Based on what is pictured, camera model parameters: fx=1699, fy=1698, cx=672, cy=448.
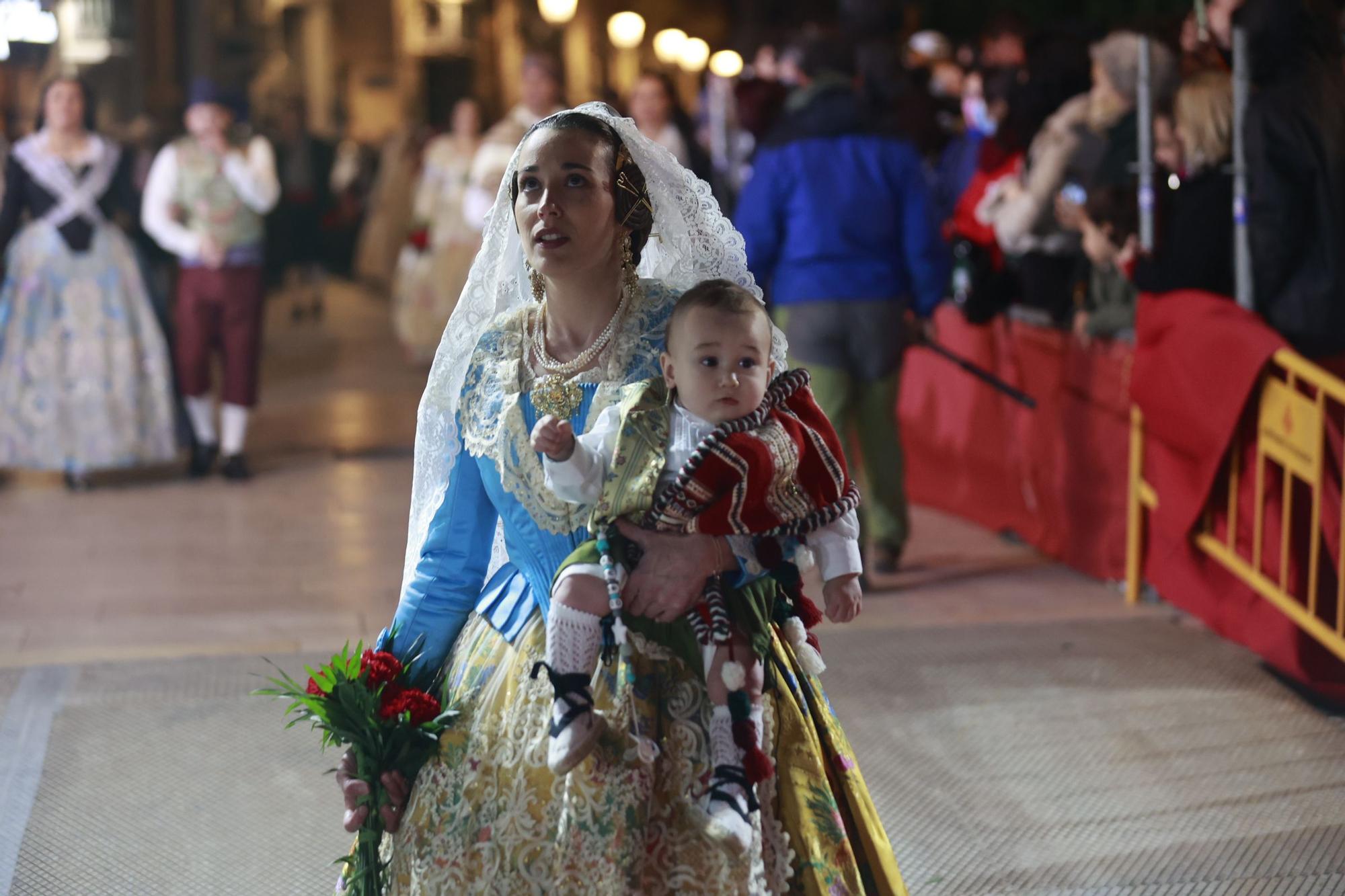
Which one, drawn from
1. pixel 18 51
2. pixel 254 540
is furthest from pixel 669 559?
pixel 18 51

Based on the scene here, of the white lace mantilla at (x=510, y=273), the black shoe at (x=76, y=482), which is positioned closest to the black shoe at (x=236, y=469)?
the black shoe at (x=76, y=482)

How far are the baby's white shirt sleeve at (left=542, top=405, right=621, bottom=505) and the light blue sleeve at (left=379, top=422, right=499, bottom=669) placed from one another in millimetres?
332

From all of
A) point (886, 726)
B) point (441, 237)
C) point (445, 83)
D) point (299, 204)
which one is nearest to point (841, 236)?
point (886, 726)

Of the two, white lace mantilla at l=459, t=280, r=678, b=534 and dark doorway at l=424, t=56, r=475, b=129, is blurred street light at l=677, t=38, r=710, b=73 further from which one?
white lace mantilla at l=459, t=280, r=678, b=534

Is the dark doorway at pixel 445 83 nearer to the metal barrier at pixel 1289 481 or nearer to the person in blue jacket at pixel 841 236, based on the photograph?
the person in blue jacket at pixel 841 236

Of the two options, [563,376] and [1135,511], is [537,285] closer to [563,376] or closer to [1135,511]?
[563,376]

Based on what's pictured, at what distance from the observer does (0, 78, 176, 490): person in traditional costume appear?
328 inches

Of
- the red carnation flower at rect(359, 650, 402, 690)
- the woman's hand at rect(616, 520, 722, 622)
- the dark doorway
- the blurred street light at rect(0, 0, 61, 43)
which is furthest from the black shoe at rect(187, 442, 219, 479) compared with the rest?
the dark doorway

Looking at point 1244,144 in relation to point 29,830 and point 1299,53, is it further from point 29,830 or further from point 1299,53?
point 29,830

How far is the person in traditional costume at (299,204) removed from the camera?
60.8 ft

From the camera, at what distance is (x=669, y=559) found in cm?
249

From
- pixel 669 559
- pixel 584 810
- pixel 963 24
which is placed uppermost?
pixel 963 24

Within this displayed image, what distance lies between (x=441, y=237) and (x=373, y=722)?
10025 millimetres

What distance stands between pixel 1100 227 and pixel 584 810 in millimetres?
3846
